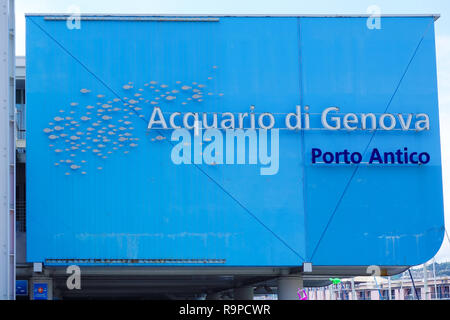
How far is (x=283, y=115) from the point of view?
29828mm

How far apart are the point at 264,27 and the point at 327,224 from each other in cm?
845

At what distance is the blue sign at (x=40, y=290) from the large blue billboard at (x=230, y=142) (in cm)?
314

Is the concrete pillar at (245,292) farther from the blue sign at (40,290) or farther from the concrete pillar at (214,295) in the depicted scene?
the blue sign at (40,290)

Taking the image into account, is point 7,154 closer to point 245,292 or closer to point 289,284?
point 289,284

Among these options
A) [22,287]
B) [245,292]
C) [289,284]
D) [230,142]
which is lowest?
[245,292]

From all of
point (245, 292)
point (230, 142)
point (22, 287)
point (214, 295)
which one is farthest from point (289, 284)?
point (214, 295)

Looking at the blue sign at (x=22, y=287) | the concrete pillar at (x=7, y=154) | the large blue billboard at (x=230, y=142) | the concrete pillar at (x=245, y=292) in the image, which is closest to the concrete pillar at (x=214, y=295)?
the concrete pillar at (x=245, y=292)

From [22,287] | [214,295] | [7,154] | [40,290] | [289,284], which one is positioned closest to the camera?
[7,154]

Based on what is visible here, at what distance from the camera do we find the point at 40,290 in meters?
31.0

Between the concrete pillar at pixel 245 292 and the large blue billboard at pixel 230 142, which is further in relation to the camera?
the concrete pillar at pixel 245 292

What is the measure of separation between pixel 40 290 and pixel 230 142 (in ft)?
33.6

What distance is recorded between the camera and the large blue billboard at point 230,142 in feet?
95.2
